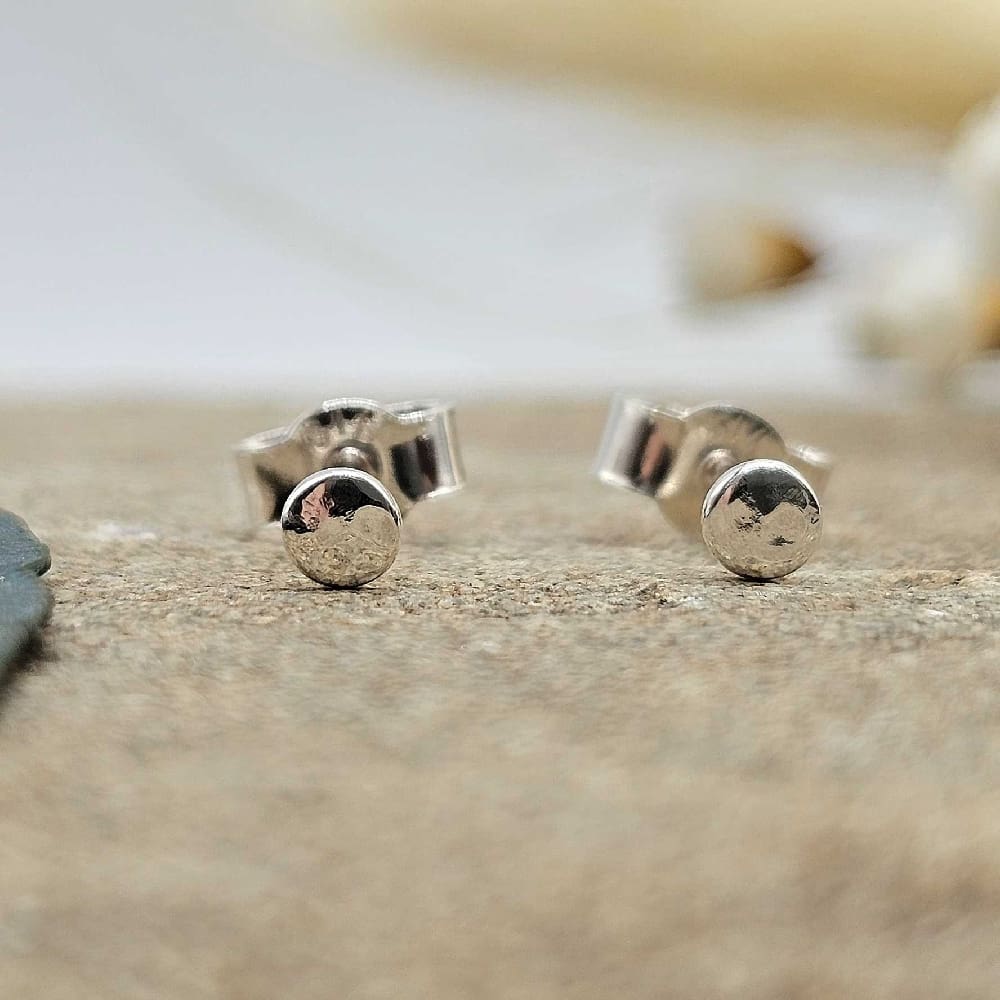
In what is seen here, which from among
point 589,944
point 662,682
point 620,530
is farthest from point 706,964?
point 620,530

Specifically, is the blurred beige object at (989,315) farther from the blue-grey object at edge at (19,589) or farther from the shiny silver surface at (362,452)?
the blue-grey object at edge at (19,589)

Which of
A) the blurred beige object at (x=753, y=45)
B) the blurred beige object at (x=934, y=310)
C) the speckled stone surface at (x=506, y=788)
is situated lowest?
the speckled stone surface at (x=506, y=788)

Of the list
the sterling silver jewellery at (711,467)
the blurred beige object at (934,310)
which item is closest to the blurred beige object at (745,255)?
the blurred beige object at (934,310)

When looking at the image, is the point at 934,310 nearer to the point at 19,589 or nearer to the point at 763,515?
the point at 763,515

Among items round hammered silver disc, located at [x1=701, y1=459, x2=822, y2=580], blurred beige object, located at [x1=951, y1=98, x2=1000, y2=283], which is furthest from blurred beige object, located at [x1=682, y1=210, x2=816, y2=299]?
round hammered silver disc, located at [x1=701, y1=459, x2=822, y2=580]

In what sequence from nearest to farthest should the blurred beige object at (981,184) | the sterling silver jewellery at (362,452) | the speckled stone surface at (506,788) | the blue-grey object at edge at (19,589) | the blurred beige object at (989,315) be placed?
the speckled stone surface at (506,788) → the blue-grey object at edge at (19,589) → the sterling silver jewellery at (362,452) → the blurred beige object at (981,184) → the blurred beige object at (989,315)

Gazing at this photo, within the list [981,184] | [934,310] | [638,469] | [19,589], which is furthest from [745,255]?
[19,589]
